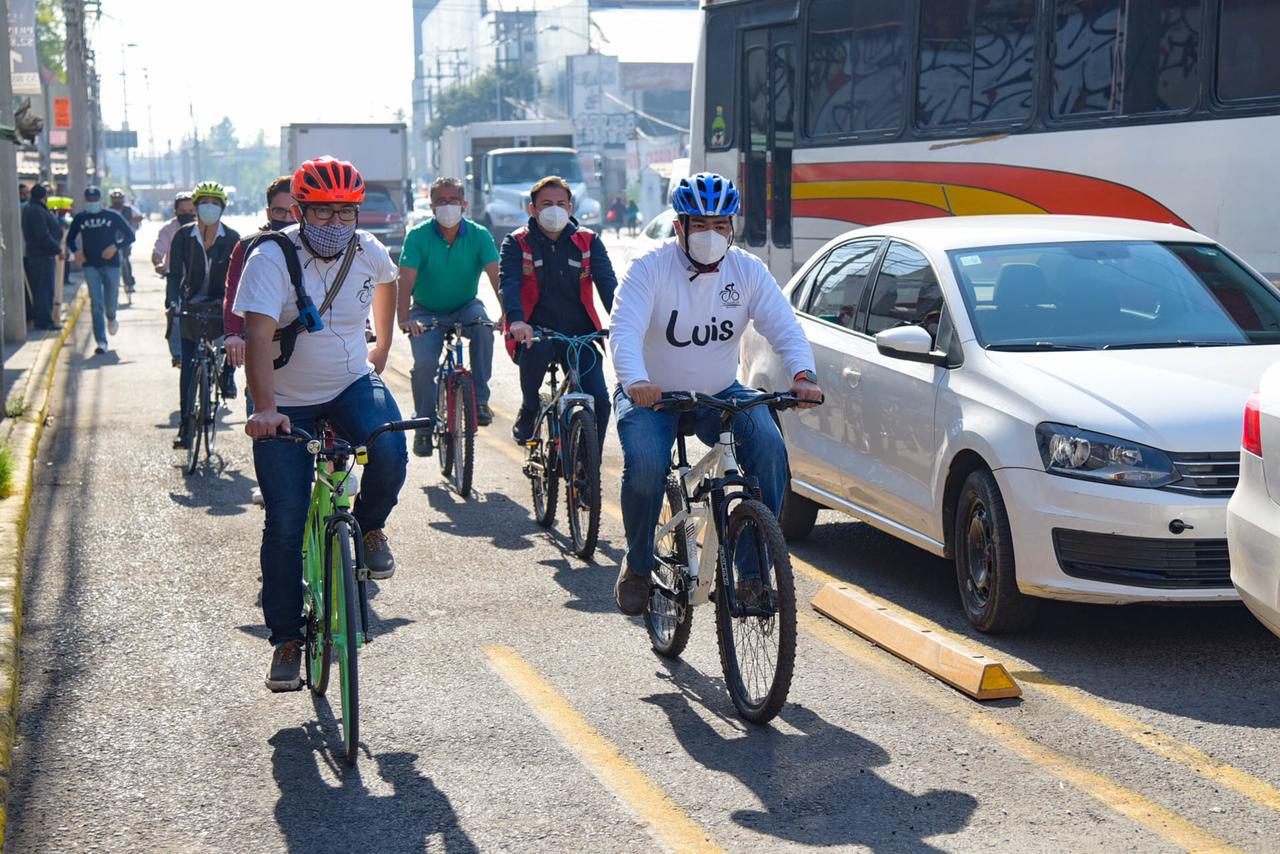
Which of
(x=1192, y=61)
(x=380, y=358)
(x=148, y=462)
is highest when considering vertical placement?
(x=1192, y=61)

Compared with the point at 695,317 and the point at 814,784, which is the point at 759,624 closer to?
the point at 814,784

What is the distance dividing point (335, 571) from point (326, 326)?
950 millimetres

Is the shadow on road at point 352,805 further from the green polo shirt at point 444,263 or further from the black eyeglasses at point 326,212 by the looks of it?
the green polo shirt at point 444,263

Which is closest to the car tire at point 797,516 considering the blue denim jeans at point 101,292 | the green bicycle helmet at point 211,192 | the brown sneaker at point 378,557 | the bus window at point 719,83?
the brown sneaker at point 378,557

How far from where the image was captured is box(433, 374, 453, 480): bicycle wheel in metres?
11.2

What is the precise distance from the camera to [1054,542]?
21.4 ft

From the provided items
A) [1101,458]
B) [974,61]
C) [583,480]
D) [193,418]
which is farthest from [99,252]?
[1101,458]

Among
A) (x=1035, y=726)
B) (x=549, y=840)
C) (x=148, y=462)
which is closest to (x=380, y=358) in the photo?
(x=549, y=840)

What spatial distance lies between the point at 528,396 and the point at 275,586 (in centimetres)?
427

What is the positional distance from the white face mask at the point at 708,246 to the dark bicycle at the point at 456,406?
4.73 metres

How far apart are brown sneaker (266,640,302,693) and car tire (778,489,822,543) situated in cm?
333

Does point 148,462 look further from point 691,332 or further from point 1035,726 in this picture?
point 1035,726

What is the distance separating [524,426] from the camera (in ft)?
35.0

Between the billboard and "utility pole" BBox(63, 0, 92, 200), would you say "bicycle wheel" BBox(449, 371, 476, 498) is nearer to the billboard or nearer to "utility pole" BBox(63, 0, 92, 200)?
the billboard
